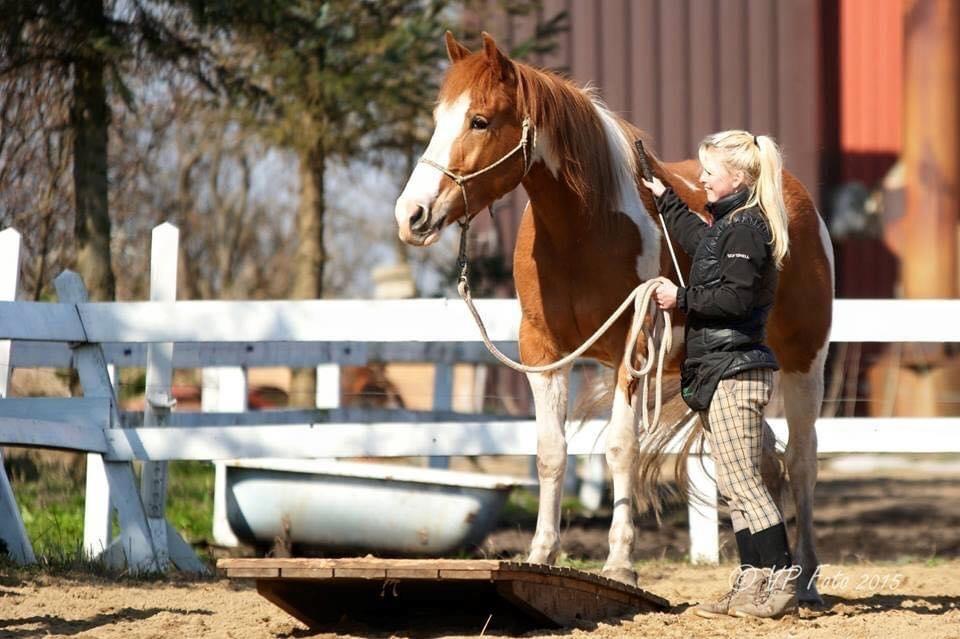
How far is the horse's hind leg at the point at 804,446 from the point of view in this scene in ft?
18.1

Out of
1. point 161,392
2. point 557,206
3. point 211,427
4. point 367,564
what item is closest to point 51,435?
point 161,392

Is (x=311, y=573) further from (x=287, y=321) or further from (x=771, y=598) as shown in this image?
(x=287, y=321)

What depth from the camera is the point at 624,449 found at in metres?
5.03

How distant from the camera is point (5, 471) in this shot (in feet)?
20.4

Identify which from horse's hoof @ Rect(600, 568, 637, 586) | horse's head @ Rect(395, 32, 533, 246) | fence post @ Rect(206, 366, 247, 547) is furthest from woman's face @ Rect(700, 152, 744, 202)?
fence post @ Rect(206, 366, 247, 547)

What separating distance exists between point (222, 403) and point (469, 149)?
439cm

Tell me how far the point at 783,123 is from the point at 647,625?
12713mm

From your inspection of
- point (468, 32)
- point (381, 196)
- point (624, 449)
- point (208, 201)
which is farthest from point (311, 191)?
point (381, 196)

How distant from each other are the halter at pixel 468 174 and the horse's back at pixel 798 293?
1026 mm

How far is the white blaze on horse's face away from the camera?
454 cm

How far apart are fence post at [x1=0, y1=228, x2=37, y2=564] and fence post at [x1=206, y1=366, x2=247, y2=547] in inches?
54.4

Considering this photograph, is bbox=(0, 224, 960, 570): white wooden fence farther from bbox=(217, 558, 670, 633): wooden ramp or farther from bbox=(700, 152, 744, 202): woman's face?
bbox=(700, 152, 744, 202): woman's face

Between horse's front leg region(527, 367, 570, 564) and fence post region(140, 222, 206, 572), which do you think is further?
fence post region(140, 222, 206, 572)

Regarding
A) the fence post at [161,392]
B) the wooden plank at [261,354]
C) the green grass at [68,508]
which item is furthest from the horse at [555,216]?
the wooden plank at [261,354]
